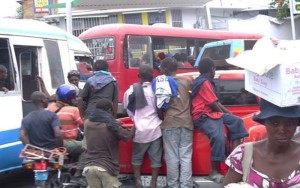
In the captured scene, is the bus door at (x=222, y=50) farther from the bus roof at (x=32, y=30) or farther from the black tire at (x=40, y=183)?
the black tire at (x=40, y=183)

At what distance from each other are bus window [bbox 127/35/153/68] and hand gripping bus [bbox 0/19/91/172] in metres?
3.44

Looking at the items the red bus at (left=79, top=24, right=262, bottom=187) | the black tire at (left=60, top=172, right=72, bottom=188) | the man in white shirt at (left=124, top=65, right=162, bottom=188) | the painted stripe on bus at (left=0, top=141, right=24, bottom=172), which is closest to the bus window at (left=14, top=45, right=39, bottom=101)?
the painted stripe on bus at (left=0, top=141, right=24, bottom=172)

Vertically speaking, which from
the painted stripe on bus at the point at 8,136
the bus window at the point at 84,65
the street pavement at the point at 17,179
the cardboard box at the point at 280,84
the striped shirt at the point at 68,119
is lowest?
the street pavement at the point at 17,179

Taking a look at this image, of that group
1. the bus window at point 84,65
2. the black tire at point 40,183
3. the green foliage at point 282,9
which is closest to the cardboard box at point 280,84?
the black tire at point 40,183

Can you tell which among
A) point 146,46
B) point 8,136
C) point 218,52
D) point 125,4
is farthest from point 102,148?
point 125,4

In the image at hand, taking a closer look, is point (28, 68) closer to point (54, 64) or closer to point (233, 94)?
point (54, 64)

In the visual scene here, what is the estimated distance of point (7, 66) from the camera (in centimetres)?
786

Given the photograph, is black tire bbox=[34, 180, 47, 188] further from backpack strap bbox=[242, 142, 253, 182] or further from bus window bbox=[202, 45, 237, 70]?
bus window bbox=[202, 45, 237, 70]

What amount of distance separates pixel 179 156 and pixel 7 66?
3.29 meters

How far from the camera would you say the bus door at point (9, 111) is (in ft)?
23.8

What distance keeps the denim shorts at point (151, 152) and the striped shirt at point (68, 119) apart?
88 cm

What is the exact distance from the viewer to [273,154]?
8.13 ft

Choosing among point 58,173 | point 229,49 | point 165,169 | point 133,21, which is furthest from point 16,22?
point 133,21

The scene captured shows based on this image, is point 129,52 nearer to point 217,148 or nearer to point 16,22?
point 16,22
